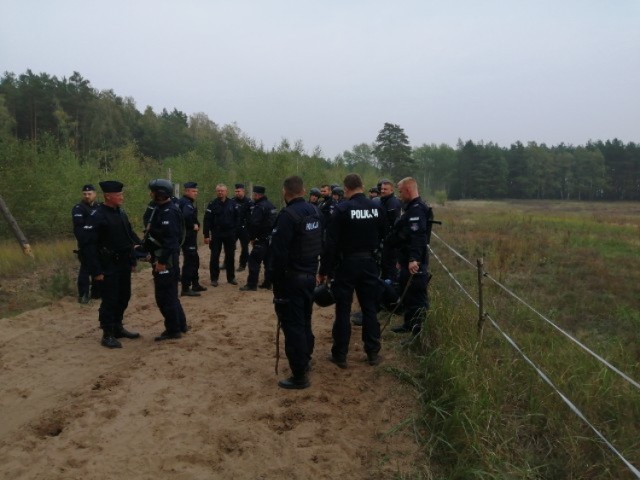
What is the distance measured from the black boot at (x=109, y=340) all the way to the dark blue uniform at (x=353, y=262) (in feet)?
9.49

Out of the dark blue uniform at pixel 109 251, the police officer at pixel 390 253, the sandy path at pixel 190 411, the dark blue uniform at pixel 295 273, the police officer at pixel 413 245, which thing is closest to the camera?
the sandy path at pixel 190 411

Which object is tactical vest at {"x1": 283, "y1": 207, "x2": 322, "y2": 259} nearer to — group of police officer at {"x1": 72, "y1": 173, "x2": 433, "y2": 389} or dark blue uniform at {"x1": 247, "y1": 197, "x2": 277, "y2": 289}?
group of police officer at {"x1": 72, "y1": 173, "x2": 433, "y2": 389}

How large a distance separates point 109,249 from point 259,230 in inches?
132

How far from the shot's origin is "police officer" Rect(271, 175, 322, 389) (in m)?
4.76

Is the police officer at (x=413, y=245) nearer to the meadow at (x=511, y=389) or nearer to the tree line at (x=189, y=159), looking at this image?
the meadow at (x=511, y=389)

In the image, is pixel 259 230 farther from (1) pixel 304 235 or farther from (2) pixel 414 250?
(1) pixel 304 235

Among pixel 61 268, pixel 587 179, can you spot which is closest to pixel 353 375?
pixel 61 268

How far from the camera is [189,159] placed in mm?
26188

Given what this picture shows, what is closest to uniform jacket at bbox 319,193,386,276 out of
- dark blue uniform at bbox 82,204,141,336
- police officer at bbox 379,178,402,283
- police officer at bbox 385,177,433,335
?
police officer at bbox 385,177,433,335

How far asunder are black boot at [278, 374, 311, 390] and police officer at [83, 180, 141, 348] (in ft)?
8.35

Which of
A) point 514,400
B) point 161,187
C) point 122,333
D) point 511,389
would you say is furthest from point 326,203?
point 514,400

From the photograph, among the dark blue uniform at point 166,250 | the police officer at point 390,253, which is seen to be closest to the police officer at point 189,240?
the dark blue uniform at point 166,250

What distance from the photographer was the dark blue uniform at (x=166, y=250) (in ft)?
19.8

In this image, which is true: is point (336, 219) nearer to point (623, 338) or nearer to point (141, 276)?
point (623, 338)
